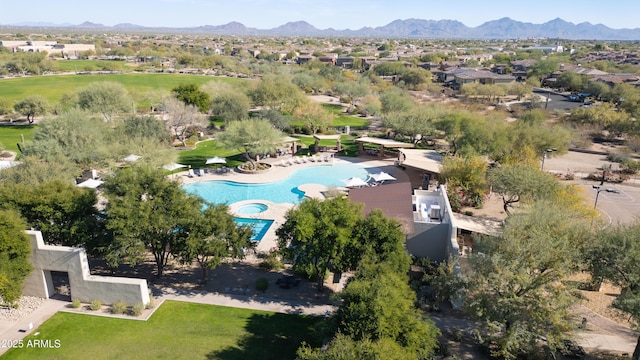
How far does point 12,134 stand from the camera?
54.5 meters

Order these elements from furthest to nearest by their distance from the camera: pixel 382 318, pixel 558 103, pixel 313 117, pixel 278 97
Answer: pixel 558 103 < pixel 278 97 < pixel 313 117 < pixel 382 318

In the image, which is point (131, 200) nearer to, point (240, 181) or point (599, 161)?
point (240, 181)

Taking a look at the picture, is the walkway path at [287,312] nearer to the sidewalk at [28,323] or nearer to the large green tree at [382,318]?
the sidewalk at [28,323]

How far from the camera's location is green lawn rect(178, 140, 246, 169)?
45.2 meters

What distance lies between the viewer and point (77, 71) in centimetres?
11819

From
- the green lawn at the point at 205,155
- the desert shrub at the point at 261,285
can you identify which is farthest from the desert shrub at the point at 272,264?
the green lawn at the point at 205,155

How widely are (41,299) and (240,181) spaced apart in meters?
20.7

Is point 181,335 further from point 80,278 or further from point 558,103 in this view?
point 558,103

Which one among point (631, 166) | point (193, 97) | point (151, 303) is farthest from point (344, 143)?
point (151, 303)

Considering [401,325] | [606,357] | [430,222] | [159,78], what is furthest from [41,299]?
[159,78]

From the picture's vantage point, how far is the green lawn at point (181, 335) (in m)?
17.5

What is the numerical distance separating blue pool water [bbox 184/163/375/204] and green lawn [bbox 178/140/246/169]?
19.5 feet

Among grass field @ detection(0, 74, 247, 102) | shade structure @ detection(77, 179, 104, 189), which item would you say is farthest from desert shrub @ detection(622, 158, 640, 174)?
grass field @ detection(0, 74, 247, 102)

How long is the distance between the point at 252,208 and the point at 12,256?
1733 centimetres
